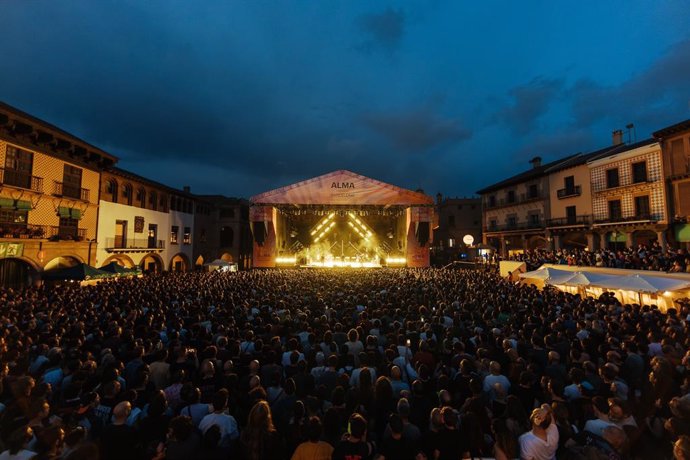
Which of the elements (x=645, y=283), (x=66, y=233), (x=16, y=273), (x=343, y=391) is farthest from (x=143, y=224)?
(x=645, y=283)

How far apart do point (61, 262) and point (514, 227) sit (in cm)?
3901

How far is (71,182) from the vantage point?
19891mm

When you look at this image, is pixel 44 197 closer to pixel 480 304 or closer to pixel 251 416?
pixel 251 416

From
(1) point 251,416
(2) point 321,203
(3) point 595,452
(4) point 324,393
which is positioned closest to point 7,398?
(1) point 251,416

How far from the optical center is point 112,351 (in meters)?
6.28

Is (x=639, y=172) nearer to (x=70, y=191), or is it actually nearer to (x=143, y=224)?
(x=70, y=191)

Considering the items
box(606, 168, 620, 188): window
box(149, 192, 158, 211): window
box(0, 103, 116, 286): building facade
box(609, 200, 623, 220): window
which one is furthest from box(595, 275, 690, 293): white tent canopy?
box(149, 192, 158, 211): window

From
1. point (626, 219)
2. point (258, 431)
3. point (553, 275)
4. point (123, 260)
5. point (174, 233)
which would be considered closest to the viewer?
point (258, 431)

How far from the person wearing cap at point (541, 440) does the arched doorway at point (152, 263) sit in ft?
103

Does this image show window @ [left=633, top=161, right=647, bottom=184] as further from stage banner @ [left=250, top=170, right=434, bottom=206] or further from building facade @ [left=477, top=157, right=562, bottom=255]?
stage banner @ [left=250, top=170, right=434, bottom=206]

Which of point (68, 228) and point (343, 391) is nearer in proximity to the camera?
point (343, 391)

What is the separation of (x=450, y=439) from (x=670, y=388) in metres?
3.64

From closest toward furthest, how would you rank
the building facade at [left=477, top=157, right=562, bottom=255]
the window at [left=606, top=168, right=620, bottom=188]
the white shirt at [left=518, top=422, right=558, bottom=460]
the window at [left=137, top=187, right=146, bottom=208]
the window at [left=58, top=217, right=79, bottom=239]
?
the white shirt at [left=518, top=422, right=558, bottom=460] < the window at [left=58, top=217, right=79, bottom=239] < the window at [left=606, top=168, right=620, bottom=188] < the window at [left=137, top=187, right=146, bottom=208] < the building facade at [left=477, top=157, right=562, bottom=255]

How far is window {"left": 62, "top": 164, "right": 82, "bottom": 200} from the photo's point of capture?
19.3m
